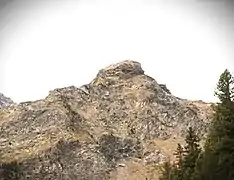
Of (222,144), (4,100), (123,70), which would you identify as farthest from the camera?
(4,100)

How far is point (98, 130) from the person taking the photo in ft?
263

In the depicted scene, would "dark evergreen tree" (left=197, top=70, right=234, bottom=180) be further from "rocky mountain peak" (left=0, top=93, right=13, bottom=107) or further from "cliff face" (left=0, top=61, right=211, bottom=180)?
"rocky mountain peak" (left=0, top=93, right=13, bottom=107)

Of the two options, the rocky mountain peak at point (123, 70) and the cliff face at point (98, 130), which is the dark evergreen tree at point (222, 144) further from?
the rocky mountain peak at point (123, 70)

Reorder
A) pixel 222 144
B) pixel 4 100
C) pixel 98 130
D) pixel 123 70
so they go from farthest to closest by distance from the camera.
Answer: pixel 4 100 < pixel 123 70 < pixel 98 130 < pixel 222 144

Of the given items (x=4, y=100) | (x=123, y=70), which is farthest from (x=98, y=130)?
(x=4, y=100)

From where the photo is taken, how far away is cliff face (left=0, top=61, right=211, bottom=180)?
70.6 m

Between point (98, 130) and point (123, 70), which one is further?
point (123, 70)

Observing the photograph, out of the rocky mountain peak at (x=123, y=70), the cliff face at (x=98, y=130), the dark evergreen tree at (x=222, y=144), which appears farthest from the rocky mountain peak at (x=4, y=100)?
the dark evergreen tree at (x=222, y=144)

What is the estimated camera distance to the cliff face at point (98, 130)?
7062 cm

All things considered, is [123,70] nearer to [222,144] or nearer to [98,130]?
[98,130]

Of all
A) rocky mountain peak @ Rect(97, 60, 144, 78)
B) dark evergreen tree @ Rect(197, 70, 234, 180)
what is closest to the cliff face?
rocky mountain peak @ Rect(97, 60, 144, 78)

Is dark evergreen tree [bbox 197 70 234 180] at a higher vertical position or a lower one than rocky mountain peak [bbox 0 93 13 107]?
lower

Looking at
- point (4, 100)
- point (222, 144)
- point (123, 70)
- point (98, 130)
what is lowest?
point (222, 144)

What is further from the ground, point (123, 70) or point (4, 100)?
point (4, 100)
